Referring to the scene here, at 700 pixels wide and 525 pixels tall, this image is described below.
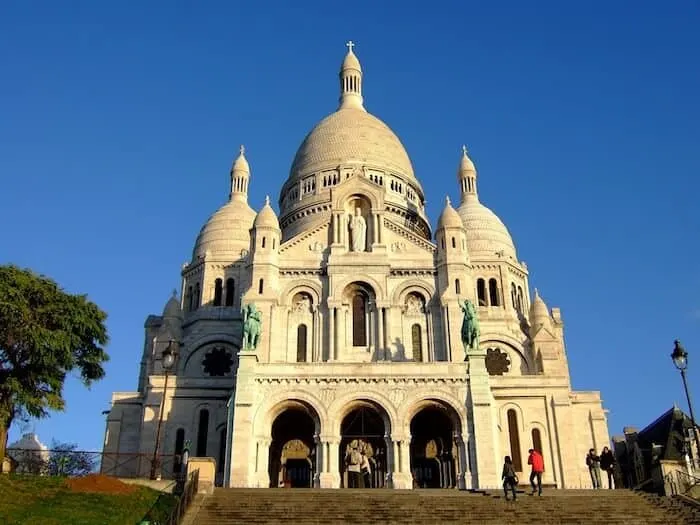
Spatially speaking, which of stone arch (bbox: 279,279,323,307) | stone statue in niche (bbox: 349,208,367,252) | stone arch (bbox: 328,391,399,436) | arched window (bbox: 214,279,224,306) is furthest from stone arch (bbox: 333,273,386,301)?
arched window (bbox: 214,279,224,306)

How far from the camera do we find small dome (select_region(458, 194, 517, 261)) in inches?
2222

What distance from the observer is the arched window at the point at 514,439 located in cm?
4434

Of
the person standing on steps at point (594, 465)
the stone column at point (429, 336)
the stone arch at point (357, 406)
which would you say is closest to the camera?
the person standing on steps at point (594, 465)

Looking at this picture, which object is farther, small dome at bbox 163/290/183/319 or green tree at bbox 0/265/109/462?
small dome at bbox 163/290/183/319

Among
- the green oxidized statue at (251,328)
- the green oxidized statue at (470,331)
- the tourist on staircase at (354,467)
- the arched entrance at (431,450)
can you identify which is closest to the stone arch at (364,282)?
the green oxidized statue at (251,328)

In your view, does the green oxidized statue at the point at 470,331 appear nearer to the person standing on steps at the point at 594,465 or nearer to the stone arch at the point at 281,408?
the stone arch at the point at 281,408

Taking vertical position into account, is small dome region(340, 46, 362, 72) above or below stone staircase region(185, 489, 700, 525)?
above

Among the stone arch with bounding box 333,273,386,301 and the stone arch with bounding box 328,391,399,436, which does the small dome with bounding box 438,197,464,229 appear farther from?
the stone arch with bounding box 328,391,399,436

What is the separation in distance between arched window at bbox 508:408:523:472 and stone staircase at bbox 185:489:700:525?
16037mm

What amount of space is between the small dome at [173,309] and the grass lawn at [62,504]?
23779 millimetres

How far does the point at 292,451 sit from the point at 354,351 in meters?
6.07

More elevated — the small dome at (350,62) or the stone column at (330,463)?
the small dome at (350,62)

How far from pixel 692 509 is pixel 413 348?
20.2m

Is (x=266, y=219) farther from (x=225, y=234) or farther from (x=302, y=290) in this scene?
(x=225, y=234)
